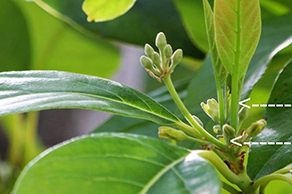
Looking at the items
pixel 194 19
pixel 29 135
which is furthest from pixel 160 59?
pixel 29 135

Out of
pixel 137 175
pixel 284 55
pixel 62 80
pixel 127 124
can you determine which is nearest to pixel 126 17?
pixel 127 124

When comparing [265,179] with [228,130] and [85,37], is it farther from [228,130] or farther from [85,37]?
[85,37]

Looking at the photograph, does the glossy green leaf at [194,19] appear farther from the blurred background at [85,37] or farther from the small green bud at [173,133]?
the small green bud at [173,133]

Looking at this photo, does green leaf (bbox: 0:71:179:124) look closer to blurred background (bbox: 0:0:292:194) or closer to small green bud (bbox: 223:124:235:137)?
small green bud (bbox: 223:124:235:137)

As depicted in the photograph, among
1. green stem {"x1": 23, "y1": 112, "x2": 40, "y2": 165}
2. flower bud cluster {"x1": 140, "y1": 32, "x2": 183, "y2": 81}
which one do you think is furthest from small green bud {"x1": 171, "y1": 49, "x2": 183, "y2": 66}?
green stem {"x1": 23, "y1": 112, "x2": 40, "y2": 165}

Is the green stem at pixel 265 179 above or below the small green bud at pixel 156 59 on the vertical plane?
below

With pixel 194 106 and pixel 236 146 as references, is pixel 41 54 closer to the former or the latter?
pixel 194 106

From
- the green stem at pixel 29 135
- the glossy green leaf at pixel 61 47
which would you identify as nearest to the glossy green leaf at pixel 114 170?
the green stem at pixel 29 135
